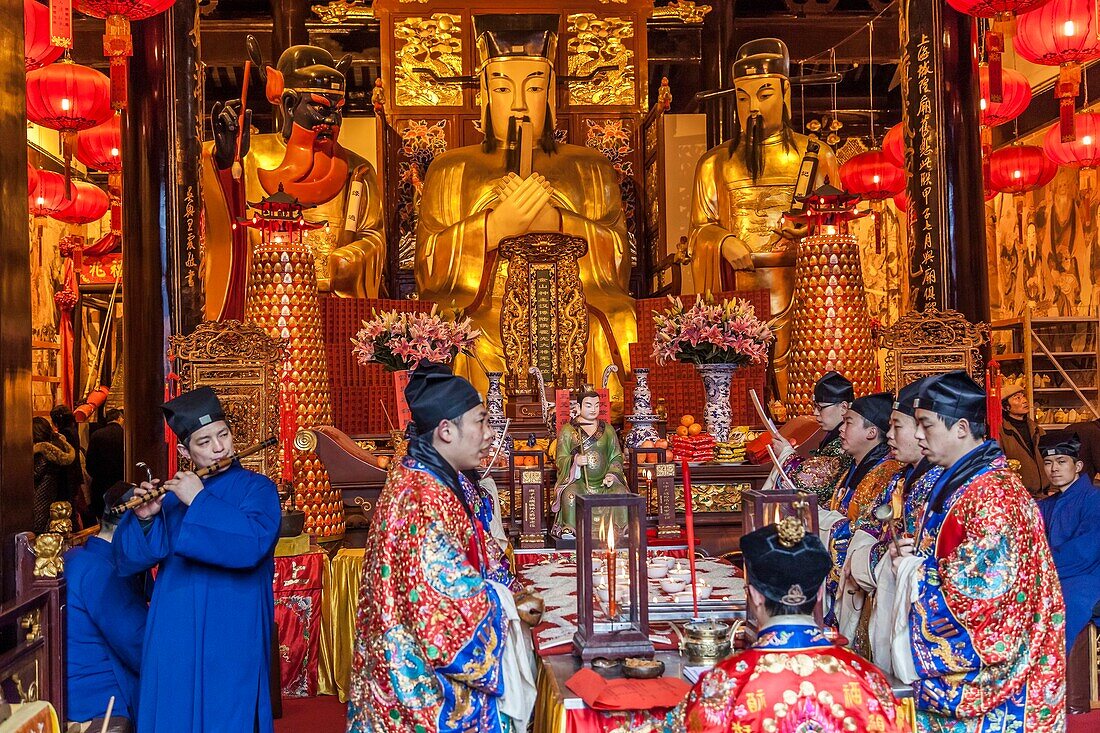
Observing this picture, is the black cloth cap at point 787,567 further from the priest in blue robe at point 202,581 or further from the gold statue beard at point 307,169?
the gold statue beard at point 307,169

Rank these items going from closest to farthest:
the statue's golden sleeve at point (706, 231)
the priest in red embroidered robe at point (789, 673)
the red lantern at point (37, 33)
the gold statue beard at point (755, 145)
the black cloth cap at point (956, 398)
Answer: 1. the priest in red embroidered robe at point (789, 673)
2. the black cloth cap at point (956, 398)
3. the red lantern at point (37, 33)
4. the statue's golden sleeve at point (706, 231)
5. the gold statue beard at point (755, 145)

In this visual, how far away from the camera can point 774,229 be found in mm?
8391

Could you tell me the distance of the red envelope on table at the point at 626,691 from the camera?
2043 mm

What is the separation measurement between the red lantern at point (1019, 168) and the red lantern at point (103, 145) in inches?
245

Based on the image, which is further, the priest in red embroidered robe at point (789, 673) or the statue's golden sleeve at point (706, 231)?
the statue's golden sleeve at point (706, 231)

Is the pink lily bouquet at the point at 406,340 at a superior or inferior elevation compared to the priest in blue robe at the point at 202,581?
superior

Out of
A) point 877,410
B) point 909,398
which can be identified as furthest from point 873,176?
point 909,398

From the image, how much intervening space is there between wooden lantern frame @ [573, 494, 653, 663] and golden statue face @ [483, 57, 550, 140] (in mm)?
6409

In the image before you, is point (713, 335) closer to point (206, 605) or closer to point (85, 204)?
point (206, 605)

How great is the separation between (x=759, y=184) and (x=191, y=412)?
6.61m

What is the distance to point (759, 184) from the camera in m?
8.54

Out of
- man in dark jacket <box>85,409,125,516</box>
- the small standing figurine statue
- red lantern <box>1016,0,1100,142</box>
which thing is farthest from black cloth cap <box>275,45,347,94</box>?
red lantern <box>1016,0,1100,142</box>

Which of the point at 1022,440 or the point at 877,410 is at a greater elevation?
the point at 877,410

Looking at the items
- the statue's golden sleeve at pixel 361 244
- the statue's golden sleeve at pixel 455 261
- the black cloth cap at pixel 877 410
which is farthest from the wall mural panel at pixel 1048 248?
the black cloth cap at pixel 877 410
